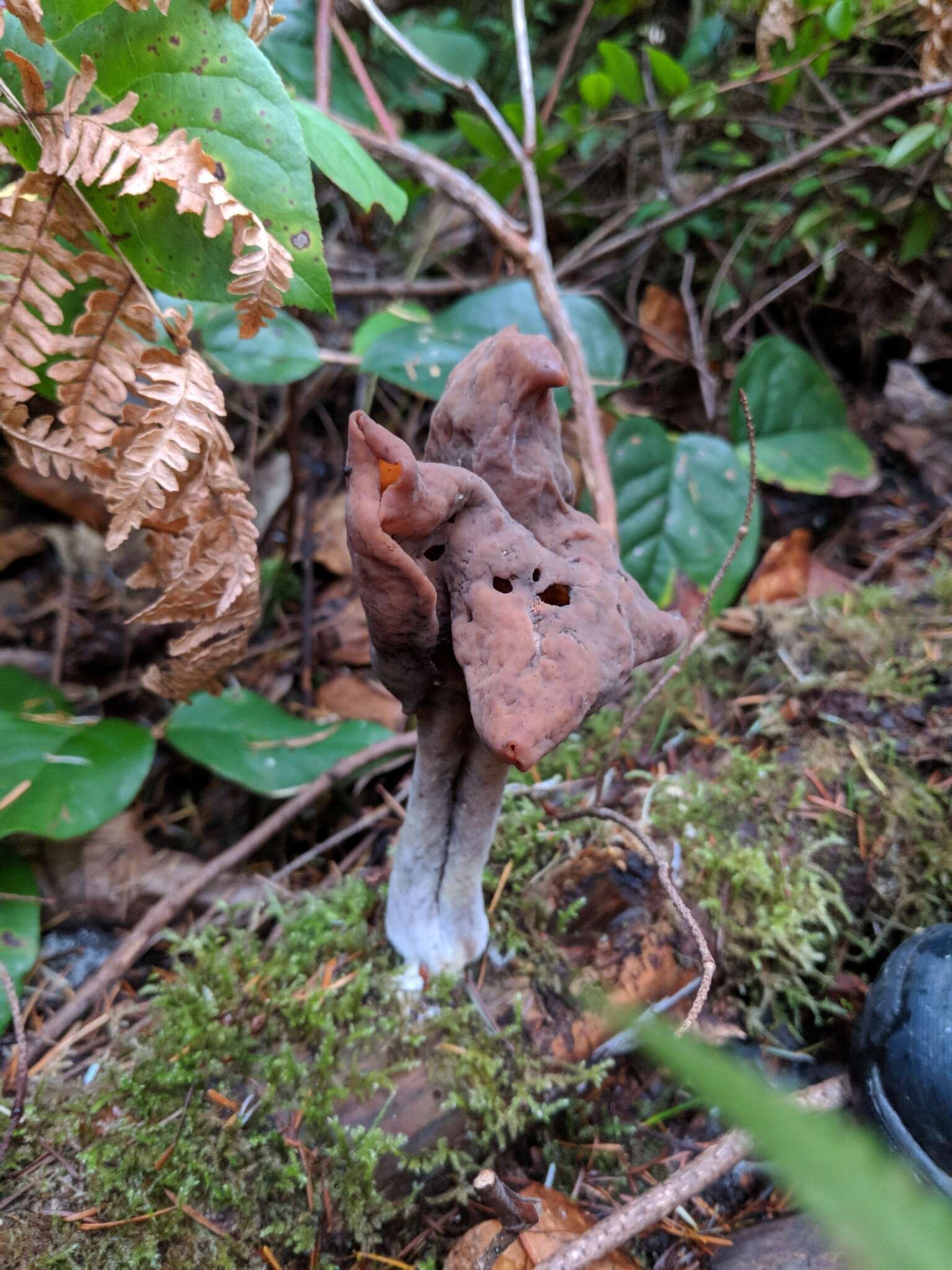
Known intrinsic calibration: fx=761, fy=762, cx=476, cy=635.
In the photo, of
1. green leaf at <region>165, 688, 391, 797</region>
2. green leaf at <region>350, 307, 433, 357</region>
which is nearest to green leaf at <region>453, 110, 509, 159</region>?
green leaf at <region>350, 307, 433, 357</region>

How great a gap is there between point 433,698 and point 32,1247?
47.3 inches

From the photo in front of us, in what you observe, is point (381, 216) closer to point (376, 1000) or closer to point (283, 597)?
point (283, 597)

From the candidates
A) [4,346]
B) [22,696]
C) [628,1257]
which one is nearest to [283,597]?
[22,696]

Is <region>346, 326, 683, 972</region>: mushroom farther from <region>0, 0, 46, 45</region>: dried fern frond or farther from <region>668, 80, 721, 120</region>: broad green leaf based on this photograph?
<region>668, 80, 721, 120</region>: broad green leaf

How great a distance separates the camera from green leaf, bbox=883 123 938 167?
7.83 ft

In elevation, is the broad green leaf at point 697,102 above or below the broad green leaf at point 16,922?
above

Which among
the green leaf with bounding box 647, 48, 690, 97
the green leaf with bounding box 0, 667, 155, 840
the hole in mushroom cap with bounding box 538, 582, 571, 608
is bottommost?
the green leaf with bounding box 0, 667, 155, 840

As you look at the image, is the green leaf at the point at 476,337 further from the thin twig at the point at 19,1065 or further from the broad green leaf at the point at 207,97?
the thin twig at the point at 19,1065

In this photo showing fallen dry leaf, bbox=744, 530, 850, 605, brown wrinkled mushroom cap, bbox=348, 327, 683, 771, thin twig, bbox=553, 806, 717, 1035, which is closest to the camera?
brown wrinkled mushroom cap, bbox=348, 327, 683, 771

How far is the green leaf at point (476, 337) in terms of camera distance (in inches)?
95.0

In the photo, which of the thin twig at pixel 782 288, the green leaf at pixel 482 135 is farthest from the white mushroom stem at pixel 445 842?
the thin twig at pixel 782 288

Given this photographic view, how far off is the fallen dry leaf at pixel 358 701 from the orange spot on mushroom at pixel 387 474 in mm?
1562

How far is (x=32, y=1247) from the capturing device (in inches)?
53.3

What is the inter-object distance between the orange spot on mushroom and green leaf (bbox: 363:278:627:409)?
133cm
